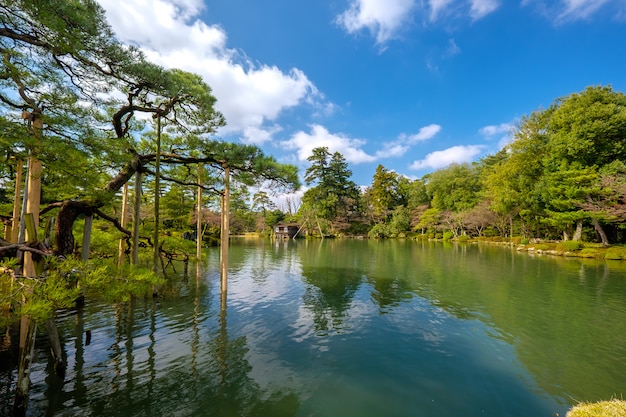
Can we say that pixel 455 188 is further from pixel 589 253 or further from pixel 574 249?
pixel 589 253

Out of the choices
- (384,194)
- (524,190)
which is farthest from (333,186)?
(524,190)

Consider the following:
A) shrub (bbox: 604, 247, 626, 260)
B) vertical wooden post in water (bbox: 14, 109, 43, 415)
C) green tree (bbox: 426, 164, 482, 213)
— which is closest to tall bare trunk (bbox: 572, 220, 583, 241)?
shrub (bbox: 604, 247, 626, 260)

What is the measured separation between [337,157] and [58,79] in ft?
163

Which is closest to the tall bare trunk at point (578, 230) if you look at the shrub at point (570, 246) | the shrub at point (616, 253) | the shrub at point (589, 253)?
the shrub at point (570, 246)

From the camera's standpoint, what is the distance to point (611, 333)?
268 inches

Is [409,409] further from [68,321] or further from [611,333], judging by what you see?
[68,321]

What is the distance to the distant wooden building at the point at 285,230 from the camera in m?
50.5

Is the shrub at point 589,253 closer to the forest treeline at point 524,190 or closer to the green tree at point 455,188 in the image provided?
the forest treeline at point 524,190

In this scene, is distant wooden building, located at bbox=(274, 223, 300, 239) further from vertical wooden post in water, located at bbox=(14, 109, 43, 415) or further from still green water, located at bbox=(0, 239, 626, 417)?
vertical wooden post in water, located at bbox=(14, 109, 43, 415)

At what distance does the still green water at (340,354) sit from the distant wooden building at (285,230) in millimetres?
39584

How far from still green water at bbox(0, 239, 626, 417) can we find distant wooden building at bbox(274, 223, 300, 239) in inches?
1558

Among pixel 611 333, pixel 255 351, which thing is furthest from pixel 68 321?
pixel 611 333

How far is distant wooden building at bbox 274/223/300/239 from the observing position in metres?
50.5

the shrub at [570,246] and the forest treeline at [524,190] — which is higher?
the forest treeline at [524,190]
